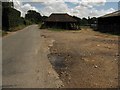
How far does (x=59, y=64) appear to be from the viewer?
12.6m

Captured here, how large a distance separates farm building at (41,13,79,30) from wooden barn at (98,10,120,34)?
35.0 feet

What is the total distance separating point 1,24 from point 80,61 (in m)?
34.4

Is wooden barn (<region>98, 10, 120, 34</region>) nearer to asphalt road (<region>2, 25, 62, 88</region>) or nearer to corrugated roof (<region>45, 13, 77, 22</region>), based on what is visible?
corrugated roof (<region>45, 13, 77, 22</region>)

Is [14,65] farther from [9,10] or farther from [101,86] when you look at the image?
[9,10]

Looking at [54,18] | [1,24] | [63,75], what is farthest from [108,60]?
[54,18]

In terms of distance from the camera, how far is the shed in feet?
214

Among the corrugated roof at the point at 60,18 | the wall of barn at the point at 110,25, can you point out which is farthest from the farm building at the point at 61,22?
the wall of barn at the point at 110,25

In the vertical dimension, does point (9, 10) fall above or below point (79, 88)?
above

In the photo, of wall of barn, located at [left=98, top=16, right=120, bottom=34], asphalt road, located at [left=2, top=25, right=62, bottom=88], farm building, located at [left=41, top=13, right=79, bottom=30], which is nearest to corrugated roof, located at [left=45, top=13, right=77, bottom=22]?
farm building, located at [left=41, top=13, right=79, bottom=30]

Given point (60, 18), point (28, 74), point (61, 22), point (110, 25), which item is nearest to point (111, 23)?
point (110, 25)

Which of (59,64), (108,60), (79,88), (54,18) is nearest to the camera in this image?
(79,88)

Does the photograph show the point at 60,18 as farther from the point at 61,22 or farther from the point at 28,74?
the point at 28,74

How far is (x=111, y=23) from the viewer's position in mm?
48188

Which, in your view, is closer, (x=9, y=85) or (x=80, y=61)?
(x=9, y=85)
